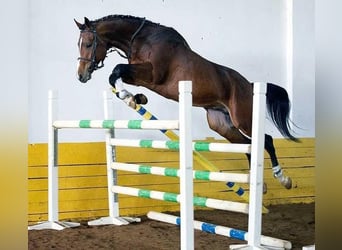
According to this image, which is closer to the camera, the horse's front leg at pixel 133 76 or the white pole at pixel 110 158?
the horse's front leg at pixel 133 76

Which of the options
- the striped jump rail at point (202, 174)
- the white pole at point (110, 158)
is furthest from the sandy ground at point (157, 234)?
the striped jump rail at point (202, 174)

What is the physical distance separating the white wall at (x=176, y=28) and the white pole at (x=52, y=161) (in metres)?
0.14

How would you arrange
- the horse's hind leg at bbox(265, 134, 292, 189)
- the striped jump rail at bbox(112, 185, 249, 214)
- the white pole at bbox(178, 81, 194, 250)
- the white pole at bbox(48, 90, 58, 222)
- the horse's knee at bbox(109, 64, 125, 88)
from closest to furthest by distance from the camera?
the white pole at bbox(178, 81, 194, 250)
the striped jump rail at bbox(112, 185, 249, 214)
the horse's knee at bbox(109, 64, 125, 88)
the white pole at bbox(48, 90, 58, 222)
the horse's hind leg at bbox(265, 134, 292, 189)

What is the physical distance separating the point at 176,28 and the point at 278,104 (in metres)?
0.63

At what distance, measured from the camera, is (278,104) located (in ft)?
7.57

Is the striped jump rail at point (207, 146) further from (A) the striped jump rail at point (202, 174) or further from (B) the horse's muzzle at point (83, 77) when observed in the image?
(B) the horse's muzzle at point (83, 77)

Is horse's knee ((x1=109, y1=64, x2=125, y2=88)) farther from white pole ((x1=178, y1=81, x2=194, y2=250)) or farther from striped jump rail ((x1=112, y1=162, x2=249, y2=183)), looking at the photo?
white pole ((x1=178, y1=81, x2=194, y2=250))

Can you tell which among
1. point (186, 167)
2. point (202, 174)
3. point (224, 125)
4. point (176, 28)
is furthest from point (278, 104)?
point (186, 167)

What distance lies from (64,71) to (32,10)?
303 millimetres

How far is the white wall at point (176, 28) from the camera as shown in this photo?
2207mm

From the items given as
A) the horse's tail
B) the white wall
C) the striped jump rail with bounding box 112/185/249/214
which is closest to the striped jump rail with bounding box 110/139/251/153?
the striped jump rail with bounding box 112/185/249/214

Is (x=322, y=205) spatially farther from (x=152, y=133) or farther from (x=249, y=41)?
(x=249, y=41)

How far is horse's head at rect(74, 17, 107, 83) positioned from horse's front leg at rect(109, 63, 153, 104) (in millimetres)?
162

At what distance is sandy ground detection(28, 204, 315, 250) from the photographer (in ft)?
5.78
